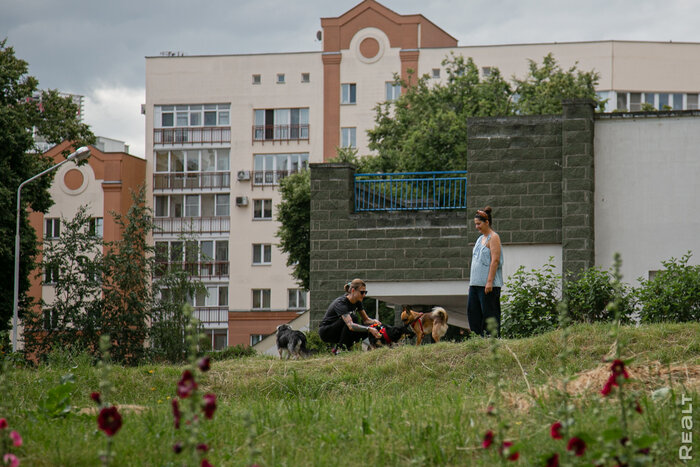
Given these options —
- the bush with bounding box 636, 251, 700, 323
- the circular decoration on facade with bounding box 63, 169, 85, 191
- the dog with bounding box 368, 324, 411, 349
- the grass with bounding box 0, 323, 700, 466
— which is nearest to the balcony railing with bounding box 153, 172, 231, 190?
the circular decoration on facade with bounding box 63, 169, 85, 191

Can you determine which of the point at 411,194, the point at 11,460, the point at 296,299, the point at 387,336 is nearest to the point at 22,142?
the point at 411,194

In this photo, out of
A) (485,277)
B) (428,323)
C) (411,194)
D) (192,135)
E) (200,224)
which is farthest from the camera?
(192,135)

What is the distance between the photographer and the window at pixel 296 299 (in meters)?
62.4

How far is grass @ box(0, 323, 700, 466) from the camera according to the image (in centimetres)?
599

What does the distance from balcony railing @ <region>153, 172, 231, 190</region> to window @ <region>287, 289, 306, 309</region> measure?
27.3 ft

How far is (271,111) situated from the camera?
210 ft

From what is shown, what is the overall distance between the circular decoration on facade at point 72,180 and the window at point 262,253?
11.9 metres

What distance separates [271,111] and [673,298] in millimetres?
51458

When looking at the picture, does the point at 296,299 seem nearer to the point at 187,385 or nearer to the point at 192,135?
the point at 192,135

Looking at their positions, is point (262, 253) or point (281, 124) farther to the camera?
point (281, 124)

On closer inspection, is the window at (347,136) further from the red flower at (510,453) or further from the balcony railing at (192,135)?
the red flower at (510,453)

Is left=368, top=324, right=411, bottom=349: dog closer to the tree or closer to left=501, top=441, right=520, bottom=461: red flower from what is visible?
left=501, top=441, right=520, bottom=461: red flower

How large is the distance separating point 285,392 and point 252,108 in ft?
181

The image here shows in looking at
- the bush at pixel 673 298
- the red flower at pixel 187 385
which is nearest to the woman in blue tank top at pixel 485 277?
the bush at pixel 673 298
